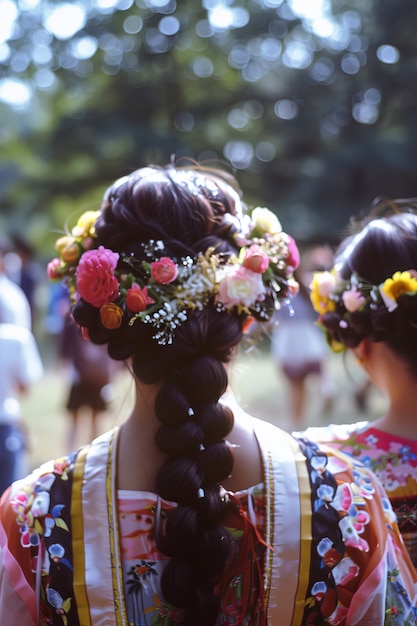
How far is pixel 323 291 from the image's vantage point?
2102 mm

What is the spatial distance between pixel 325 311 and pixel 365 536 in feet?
2.72

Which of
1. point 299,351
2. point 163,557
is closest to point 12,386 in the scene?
point 163,557

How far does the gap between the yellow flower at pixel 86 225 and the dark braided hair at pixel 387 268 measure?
0.73 m

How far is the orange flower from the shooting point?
143 cm

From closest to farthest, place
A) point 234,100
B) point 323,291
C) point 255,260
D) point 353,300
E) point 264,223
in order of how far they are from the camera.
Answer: point 255,260, point 264,223, point 353,300, point 323,291, point 234,100

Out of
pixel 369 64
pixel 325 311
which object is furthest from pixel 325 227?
pixel 325 311

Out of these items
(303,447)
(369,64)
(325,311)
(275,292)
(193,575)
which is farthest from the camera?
(369,64)

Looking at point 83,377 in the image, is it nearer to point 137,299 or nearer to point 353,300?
point 353,300

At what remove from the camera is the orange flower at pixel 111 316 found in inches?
56.4

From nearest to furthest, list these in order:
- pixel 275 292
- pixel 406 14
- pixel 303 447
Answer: pixel 303 447 → pixel 275 292 → pixel 406 14

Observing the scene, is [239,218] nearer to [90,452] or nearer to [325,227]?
[90,452]

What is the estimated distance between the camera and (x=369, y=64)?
15977 millimetres

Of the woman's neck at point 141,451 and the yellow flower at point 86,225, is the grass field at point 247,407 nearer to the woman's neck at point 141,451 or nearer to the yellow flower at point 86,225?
the yellow flower at point 86,225

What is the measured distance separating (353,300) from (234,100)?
1655 centimetres
